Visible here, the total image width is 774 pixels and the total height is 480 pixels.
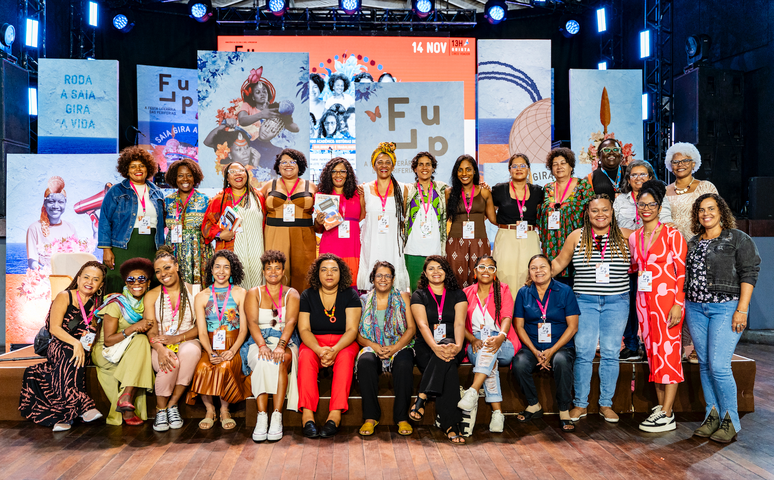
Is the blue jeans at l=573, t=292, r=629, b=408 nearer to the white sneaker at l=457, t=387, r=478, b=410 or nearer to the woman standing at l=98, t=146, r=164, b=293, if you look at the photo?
the white sneaker at l=457, t=387, r=478, b=410

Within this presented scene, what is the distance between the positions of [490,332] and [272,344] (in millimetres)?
1450

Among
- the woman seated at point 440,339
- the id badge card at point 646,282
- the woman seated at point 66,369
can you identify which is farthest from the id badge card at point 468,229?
the woman seated at point 66,369

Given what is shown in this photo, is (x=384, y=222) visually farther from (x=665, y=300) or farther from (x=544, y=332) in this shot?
(x=665, y=300)

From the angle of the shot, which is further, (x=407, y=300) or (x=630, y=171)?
(x=630, y=171)

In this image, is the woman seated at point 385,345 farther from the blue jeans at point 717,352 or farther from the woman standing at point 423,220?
the blue jeans at point 717,352

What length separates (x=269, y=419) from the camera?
142 inches

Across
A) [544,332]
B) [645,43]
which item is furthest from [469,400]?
[645,43]

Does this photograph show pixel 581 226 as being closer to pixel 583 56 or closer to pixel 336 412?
pixel 336 412

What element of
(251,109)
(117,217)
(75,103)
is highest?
(75,103)

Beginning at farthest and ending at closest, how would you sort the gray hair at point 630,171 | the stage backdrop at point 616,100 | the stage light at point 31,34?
the stage light at point 31,34 → the stage backdrop at point 616,100 → the gray hair at point 630,171

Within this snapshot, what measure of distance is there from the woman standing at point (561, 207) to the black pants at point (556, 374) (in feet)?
2.01

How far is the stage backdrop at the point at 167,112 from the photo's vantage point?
28.7ft

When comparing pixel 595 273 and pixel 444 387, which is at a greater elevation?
pixel 595 273

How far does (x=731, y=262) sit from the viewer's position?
10.8 ft
